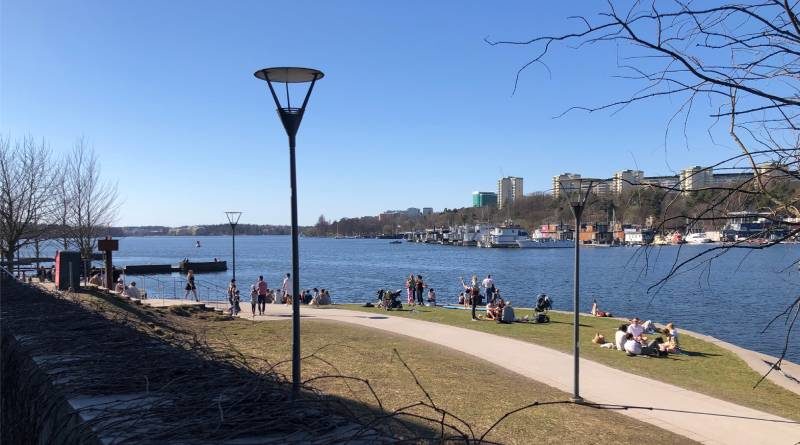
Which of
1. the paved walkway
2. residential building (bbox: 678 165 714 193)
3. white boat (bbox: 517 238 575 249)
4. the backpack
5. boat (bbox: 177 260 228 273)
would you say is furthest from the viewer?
white boat (bbox: 517 238 575 249)

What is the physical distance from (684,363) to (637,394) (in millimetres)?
4371

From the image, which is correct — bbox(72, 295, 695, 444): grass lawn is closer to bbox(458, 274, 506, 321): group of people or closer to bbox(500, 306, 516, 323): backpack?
bbox(500, 306, 516, 323): backpack

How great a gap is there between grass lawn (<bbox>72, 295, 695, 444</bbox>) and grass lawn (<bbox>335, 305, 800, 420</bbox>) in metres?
3.27

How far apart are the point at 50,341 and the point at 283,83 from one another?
412cm

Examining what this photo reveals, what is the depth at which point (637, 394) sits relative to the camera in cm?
1160

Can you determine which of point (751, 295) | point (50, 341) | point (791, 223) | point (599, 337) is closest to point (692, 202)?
point (791, 223)

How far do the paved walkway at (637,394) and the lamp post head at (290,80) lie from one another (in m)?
6.80

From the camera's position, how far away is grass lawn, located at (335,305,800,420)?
11.9 meters

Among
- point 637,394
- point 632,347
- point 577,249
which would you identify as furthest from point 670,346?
point 577,249

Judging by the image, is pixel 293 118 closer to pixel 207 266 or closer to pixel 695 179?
pixel 695 179

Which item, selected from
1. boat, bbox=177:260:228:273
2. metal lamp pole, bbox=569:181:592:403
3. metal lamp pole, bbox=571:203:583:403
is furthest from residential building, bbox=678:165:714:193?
boat, bbox=177:260:228:273

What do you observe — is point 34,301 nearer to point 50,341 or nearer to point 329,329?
point 50,341

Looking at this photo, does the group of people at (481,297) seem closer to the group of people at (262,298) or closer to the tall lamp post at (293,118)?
the group of people at (262,298)

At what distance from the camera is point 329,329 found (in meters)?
19.1
